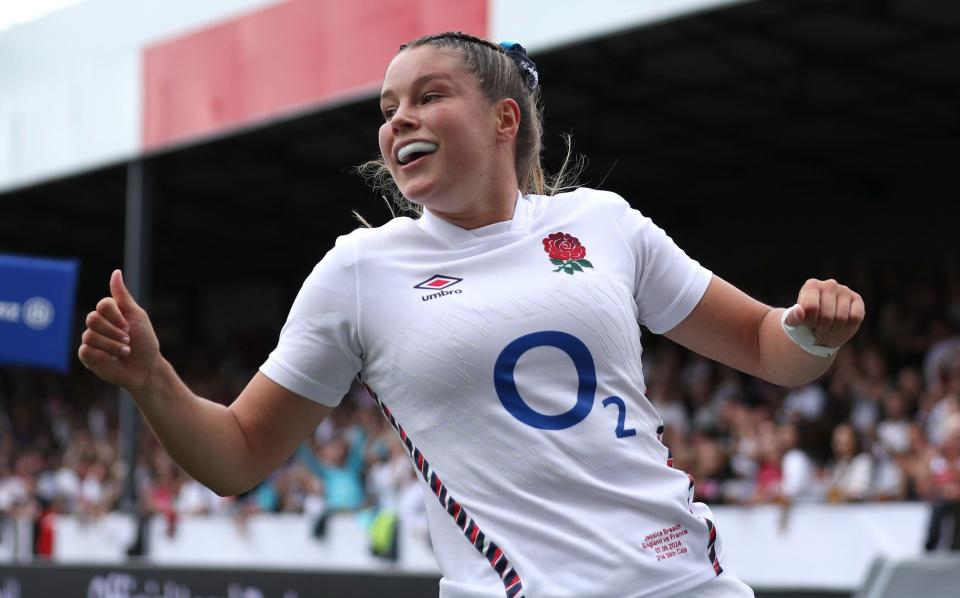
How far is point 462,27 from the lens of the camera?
435 inches

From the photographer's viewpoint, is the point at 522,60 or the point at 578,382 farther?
the point at 522,60

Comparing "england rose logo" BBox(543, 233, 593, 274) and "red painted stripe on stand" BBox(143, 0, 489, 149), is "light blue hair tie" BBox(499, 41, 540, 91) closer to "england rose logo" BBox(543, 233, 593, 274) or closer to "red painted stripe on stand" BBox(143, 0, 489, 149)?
"england rose logo" BBox(543, 233, 593, 274)

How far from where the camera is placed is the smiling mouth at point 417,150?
2.34 meters

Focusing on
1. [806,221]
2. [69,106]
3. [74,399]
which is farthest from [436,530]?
[74,399]

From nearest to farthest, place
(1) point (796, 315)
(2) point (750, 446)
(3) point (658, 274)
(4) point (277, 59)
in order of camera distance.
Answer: (1) point (796, 315)
(3) point (658, 274)
(2) point (750, 446)
(4) point (277, 59)

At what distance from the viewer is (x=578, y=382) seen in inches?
88.7

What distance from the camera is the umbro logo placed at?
2.31 meters

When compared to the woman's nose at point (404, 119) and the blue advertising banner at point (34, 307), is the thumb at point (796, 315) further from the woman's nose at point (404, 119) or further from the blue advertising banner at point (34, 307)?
the blue advertising banner at point (34, 307)

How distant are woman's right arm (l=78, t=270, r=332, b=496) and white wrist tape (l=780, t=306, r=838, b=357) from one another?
848 mm

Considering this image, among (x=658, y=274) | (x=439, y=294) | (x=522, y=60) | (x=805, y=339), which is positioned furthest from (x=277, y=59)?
(x=805, y=339)

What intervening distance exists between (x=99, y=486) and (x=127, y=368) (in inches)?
575

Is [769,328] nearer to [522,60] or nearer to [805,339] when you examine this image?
[805,339]

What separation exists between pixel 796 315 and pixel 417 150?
0.72 meters

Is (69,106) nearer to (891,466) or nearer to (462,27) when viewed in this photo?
(462,27)
